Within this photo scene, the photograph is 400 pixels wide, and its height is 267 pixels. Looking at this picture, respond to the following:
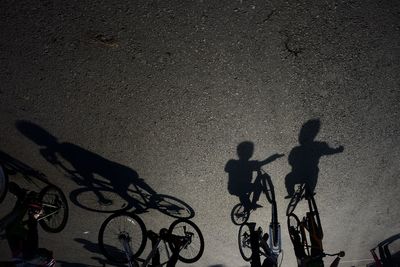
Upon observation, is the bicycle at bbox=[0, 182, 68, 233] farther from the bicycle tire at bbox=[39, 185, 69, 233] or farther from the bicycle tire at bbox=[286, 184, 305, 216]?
the bicycle tire at bbox=[286, 184, 305, 216]

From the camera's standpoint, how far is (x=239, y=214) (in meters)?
6.15

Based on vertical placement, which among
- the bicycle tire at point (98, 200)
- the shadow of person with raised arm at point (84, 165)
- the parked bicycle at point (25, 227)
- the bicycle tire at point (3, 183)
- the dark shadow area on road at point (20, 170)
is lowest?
the parked bicycle at point (25, 227)

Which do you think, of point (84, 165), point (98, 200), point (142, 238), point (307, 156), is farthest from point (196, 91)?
point (142, 238)

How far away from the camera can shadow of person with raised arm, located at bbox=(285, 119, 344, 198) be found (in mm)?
4848

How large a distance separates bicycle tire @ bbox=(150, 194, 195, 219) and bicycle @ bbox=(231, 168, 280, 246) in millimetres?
1058

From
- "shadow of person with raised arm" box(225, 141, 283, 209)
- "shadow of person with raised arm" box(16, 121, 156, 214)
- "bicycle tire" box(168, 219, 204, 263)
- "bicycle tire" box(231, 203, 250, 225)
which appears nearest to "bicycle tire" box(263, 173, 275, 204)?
"shadow of person with raised arm" box(225, 141, 283, 209)

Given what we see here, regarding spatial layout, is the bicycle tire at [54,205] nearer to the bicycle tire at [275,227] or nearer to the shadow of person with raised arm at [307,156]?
the bicycle tire at [275,227]

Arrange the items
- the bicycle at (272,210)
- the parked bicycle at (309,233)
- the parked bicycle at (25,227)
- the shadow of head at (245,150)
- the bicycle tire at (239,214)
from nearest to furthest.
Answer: the parked bicycle at (25,227)
the shadow of head at (245,150)
the parked bicycle at (309,233)
the bicycle at (272,210)
the bicycle tire at (239,214)

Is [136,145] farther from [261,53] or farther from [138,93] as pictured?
[261,53]

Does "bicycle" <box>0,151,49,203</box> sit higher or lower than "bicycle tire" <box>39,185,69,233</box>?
higher

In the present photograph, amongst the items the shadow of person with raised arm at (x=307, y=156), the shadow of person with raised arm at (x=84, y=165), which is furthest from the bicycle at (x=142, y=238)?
the shadow of person with raised arm at (x=307, y=156)

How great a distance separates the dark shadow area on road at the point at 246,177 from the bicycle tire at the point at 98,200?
2434 mm

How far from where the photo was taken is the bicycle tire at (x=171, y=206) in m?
5.73

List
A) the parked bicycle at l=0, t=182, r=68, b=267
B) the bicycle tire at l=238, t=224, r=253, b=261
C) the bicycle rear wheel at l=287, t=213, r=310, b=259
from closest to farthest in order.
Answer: the parked bicycle at l=0, t=182, r=68, b=267 < the bicycle rear wheel at l=287, t=213, r=310, b=259 < the bicycle tire at l=238, t=224, r=253, b=261
